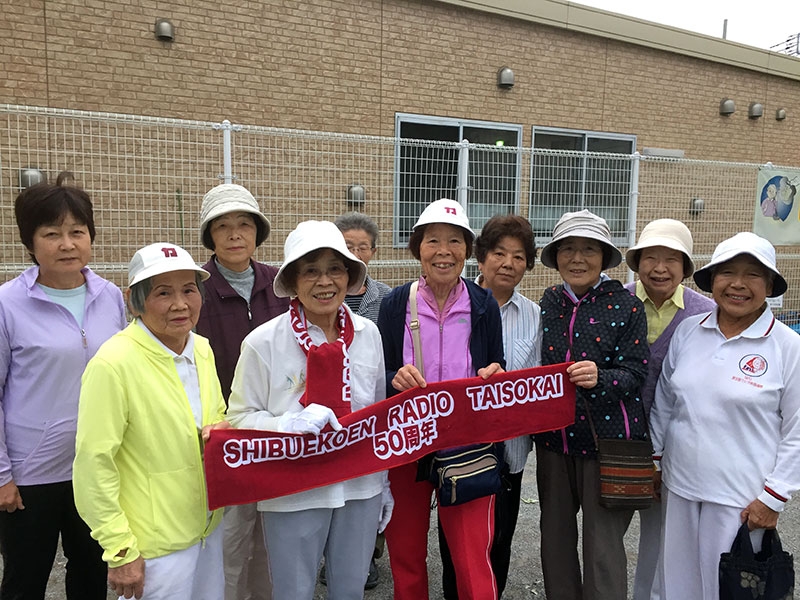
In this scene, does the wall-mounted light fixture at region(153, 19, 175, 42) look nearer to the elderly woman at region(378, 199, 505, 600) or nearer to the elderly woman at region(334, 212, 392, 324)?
the elderly woman at region(334, 212, 392, 324)

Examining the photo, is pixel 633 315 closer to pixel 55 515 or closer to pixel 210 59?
pixel 55 515

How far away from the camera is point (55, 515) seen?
2.49m

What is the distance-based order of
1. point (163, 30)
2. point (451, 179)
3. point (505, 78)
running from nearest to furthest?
1. point (451, 179)
2. point (163, 30)
3. point (505, 78)

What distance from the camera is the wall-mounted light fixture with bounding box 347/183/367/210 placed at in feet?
23.8

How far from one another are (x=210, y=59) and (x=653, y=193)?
6696mm

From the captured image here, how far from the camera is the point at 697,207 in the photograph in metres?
8.80

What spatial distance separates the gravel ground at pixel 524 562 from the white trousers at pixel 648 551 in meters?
0.41

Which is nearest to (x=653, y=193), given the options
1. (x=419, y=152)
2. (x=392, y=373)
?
(x=419, y=152)

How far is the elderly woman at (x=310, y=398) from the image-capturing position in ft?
7.60

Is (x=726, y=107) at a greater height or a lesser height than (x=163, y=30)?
greater

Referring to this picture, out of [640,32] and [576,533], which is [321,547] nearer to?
[576,533]

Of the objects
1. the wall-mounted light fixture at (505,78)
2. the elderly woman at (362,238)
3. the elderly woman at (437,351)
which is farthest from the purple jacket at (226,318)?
the wall-mounted light fixture at (505,78)

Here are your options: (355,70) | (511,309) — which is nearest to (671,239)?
(511,309)

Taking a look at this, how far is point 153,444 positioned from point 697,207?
8950 mm
